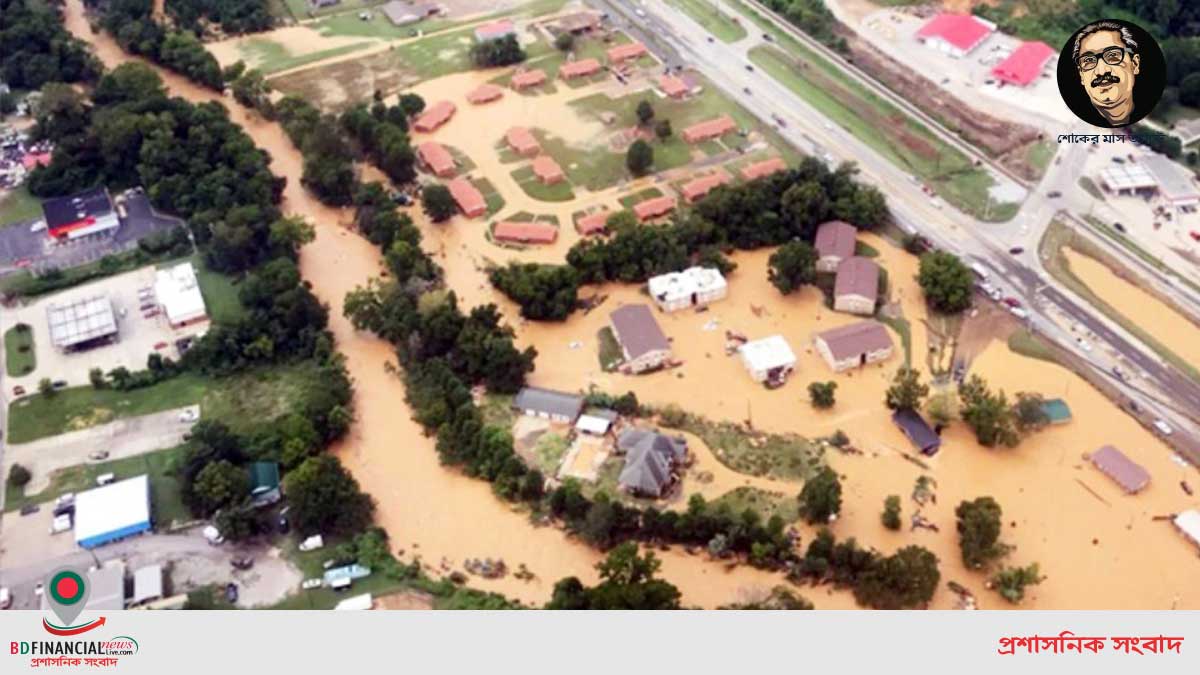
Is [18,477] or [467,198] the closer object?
[18,477]

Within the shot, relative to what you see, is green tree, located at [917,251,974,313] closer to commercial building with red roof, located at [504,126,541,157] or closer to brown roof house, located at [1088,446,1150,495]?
brown roof house, located at [1088,446,1150,495]

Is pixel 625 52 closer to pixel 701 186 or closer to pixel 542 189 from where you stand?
pixel 542 189

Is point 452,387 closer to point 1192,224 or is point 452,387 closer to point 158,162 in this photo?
point 158,162

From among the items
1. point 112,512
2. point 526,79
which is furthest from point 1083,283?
point 112,512

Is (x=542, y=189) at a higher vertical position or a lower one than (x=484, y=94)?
lower

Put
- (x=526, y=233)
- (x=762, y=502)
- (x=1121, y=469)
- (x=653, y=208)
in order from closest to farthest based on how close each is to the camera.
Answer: (x=762, y=502) → (x=1121, y=469) → (x=526, y=233) → (x=653, y=208)
